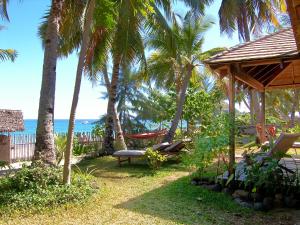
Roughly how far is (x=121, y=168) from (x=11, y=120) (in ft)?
22.3

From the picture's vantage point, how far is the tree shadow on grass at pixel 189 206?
5586 mm

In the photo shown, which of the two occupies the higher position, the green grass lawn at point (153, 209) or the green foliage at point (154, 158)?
the green foliage at point (154, 158)

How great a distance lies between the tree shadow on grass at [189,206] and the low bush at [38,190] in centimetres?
111

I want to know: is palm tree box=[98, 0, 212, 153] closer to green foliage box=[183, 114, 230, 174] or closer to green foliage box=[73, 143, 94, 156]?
green foliage box=[73, 143, 94, 156]

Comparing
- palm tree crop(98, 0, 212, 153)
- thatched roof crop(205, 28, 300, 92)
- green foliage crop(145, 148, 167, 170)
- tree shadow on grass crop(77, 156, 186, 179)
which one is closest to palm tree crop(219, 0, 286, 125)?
palm tree crop(98, 0, 212, 153)

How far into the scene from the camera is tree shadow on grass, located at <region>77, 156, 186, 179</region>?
32.7ft

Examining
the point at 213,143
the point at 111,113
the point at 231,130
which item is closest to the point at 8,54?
the point at 111,113

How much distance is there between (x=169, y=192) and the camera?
7.43m

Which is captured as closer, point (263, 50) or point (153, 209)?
point (153, 209)

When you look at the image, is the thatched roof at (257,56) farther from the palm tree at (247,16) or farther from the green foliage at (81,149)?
the green foliage at (81,149)

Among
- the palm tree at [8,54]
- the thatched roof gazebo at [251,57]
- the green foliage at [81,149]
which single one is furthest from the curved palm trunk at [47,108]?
the green foliage at [81,149]

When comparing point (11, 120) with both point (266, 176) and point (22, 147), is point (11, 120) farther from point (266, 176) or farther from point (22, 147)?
point (266, 176)

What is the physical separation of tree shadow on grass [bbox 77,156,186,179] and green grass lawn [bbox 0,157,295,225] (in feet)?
4.60

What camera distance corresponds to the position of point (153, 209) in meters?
6.10
